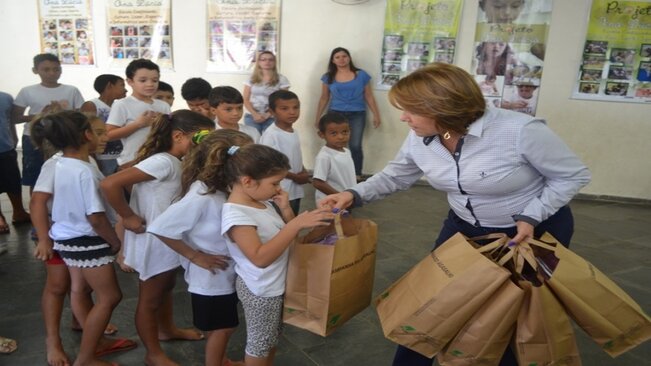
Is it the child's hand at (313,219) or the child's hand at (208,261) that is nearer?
the child's hand at (313,219)

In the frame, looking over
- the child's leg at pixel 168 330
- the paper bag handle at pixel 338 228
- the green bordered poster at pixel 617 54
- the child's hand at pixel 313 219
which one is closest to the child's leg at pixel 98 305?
the child's leg at pixel 168 330

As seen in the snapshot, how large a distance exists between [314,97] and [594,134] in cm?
335

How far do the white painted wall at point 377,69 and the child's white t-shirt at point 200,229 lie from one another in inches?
176

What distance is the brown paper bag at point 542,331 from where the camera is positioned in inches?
53.6

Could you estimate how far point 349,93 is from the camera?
18.5 ft

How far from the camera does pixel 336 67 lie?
5.66 meters

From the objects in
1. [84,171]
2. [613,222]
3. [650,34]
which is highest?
[650,34]

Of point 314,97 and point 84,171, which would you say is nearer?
point 84,171

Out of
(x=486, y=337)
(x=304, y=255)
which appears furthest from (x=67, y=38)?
(x=486, y=337)

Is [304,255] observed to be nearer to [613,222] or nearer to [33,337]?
[33,337]

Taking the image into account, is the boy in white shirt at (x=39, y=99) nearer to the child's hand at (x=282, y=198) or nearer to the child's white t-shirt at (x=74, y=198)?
the child's white t-shirt at (x=74, y=198)

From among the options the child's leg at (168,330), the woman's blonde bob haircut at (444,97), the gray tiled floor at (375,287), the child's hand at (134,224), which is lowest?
the gray tiled floor at (375,287)

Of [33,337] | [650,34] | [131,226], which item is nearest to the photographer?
[131,226]

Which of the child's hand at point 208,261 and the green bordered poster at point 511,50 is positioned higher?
the green bordered poster at point 511,50
